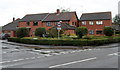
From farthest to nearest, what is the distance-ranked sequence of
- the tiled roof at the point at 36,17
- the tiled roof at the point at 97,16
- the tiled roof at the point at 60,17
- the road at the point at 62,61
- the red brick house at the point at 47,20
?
the tiled roof at the point at 36,17, the tiled roof at the point at 97,16, the red brick house at the point at 47,20, the tiled roof at the point at 60,17, the road at the point at 62,61

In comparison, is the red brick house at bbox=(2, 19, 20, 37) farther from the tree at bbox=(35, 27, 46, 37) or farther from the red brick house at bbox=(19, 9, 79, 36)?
the tree at bbox=(35, 27, 46, 37)

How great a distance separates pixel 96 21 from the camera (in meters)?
49.2

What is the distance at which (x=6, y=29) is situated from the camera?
5712 cm

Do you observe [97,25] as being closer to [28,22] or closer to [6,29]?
[28,22]

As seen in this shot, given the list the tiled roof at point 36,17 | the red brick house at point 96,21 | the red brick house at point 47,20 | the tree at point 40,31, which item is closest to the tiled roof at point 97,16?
the red brick house at point 96,21

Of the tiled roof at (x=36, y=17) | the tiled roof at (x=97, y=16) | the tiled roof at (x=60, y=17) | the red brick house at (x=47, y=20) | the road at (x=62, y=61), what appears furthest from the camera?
the tiled roof at (x=36, y=17)

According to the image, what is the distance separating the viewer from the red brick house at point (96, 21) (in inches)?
1871

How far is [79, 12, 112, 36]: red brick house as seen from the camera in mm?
47531

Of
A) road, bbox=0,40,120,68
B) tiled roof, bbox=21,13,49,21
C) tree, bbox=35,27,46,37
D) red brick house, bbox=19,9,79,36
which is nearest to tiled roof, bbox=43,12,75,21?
red brick house, bbox=19,9,79,36

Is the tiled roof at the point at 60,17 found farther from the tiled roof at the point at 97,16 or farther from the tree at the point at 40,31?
the tree at the point at 40,31

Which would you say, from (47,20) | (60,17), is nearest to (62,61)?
(60,17)

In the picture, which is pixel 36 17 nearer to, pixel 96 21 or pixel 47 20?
pixel 47 20

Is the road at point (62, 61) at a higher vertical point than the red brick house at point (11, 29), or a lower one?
lower

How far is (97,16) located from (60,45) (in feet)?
95.0
